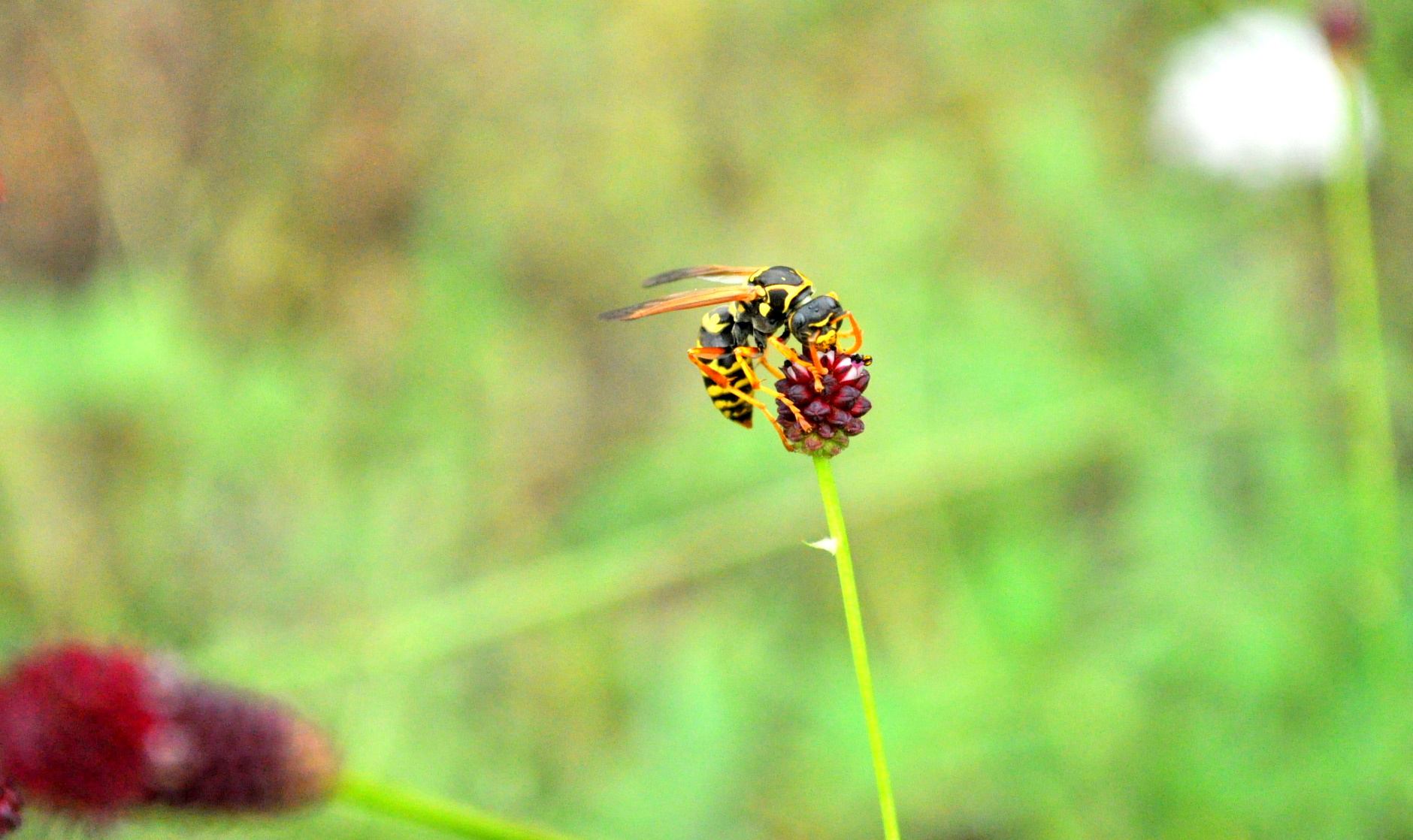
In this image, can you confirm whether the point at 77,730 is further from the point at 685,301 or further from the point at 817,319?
the point at 817,319

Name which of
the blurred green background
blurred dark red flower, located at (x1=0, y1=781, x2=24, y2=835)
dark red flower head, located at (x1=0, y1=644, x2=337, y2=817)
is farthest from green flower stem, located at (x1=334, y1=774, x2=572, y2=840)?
blurred dark red flower, located at (x1=0, y1=781, x2=24, y2=835)

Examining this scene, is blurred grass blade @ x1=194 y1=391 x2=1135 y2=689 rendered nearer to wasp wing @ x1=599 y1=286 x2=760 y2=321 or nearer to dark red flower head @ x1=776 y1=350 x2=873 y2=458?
wasp wing @ x1=599 y1=286 x2=760 y2=321

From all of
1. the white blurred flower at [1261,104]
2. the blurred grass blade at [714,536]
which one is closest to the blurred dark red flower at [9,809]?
the blurred grass blade at [714,536]

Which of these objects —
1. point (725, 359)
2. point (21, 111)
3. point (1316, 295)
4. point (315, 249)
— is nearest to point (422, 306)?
point (315, 249)

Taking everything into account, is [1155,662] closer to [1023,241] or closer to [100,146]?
[1023,241]

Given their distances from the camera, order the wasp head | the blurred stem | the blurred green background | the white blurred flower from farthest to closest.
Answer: the white blurred flower → the blurred green background → the blurred stem → the wasp head

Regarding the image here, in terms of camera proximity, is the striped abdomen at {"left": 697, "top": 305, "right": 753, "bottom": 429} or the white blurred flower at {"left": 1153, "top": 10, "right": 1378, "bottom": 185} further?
the white blurred flower at {"left": 1153, "top": 10, "right": 1378, "bottom": 185}

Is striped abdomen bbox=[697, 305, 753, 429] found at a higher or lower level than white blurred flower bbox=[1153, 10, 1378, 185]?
lower
